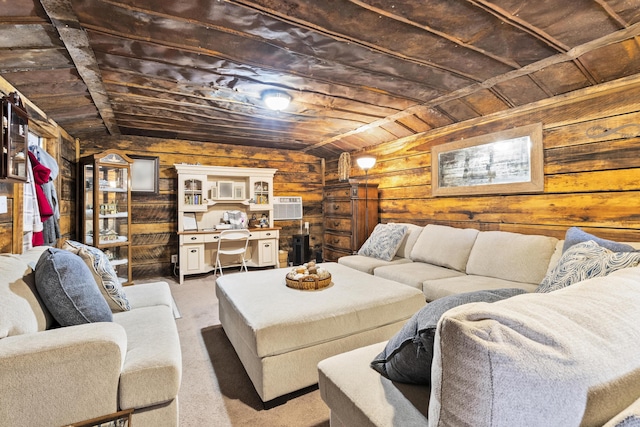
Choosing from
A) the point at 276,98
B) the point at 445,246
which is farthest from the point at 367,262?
the point at 276,98

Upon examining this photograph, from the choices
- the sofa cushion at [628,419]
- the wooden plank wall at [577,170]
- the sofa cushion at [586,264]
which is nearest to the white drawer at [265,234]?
the wooden plank wall at [577,170]

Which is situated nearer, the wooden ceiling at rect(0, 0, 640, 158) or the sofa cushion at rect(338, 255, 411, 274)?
the wooden ceiling at rect(0, 0, 640, 158)

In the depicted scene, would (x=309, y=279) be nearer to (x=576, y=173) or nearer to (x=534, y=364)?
(x=534, y=364)

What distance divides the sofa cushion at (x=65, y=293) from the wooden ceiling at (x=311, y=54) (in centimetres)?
128

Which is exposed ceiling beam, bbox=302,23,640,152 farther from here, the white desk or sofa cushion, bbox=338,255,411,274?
the white desk

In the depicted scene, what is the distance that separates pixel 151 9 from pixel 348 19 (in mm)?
1067

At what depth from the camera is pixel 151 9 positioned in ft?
5.42

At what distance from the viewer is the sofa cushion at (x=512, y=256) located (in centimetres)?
255

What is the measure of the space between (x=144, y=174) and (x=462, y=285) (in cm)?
439

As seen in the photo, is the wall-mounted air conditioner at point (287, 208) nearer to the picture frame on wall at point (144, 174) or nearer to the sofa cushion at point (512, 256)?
the picture frame on wall at point (144, 174)

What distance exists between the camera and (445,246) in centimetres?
329

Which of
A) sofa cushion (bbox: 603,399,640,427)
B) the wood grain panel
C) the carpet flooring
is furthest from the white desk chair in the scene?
sofa cushion (bbox: 603,399,640,427)

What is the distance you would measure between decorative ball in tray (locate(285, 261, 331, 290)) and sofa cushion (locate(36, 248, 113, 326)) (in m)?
1.23

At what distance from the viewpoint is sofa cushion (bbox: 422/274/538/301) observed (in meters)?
2.49
